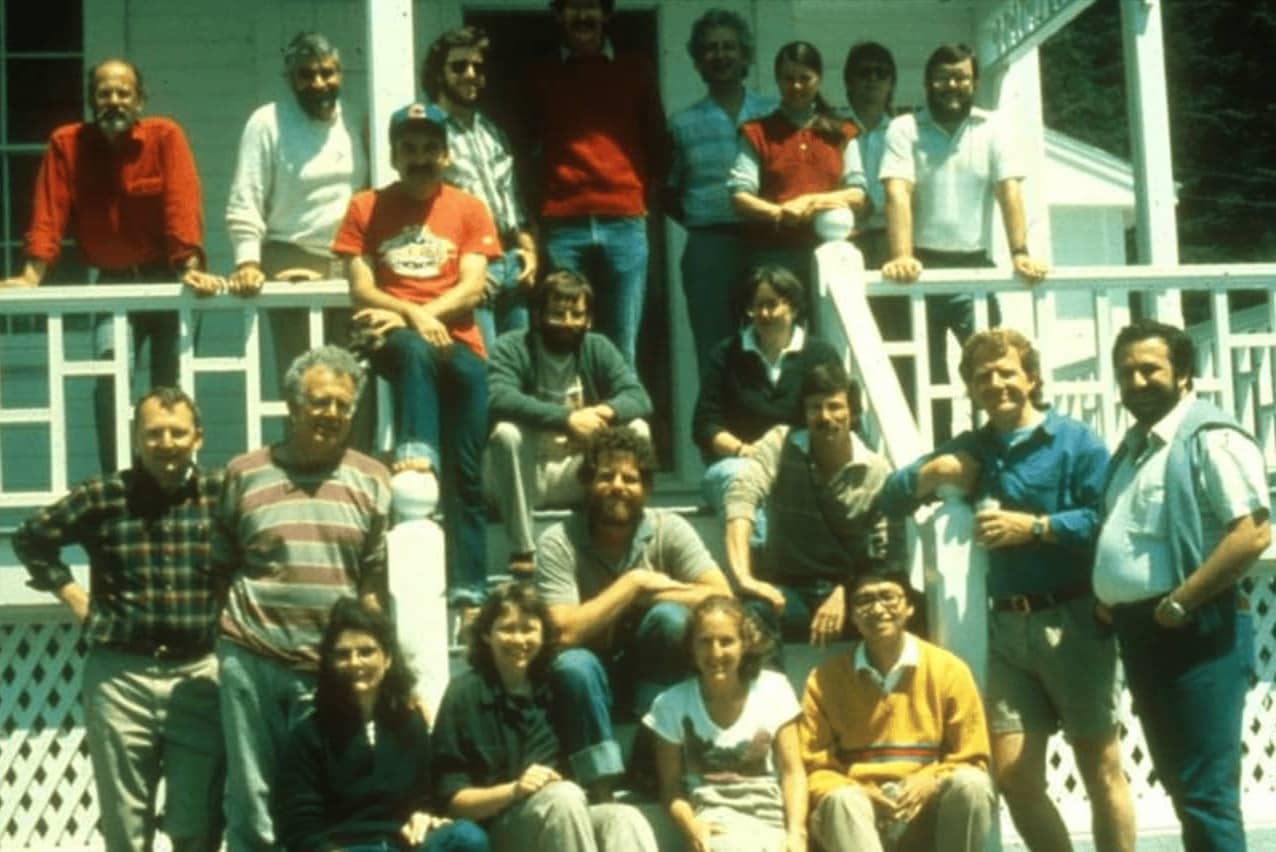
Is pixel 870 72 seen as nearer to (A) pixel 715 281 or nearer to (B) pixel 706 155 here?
(B) pixel 706 155

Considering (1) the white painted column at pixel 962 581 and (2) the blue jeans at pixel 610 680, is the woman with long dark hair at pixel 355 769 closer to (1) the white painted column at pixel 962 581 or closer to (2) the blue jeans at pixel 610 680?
(2) the blue jeans at pixel 610 680

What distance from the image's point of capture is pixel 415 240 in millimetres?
8273

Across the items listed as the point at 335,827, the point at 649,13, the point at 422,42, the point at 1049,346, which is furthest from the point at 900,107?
the point at 335,827

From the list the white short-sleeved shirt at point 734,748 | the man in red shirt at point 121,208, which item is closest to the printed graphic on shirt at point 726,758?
the white short-sleeved shirt at point 734,748

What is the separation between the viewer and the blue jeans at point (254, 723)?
7000 millimetres

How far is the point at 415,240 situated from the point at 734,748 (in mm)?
2259

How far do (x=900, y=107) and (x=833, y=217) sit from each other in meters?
3.49

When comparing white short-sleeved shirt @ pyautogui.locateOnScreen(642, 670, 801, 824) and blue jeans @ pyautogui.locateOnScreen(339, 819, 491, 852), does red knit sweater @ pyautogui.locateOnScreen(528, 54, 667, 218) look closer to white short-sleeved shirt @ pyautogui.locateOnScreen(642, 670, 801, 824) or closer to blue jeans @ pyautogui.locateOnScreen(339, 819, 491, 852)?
white short-sleeved shirt @ pyautogui.locateOnScreen(642, 670, 801, 824)

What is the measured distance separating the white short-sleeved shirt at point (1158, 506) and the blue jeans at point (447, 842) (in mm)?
2006

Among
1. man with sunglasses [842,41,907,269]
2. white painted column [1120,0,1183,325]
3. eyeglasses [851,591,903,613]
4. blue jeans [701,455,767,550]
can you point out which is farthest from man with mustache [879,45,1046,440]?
eyeglasses [851,591,903,613]

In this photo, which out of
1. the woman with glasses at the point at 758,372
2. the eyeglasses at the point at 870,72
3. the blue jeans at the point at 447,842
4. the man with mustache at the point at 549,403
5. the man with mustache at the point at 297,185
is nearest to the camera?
the blue jeans at the point at 447,842

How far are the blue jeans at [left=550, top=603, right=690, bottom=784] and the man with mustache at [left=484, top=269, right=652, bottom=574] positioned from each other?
2.49 feet

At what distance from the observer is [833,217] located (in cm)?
886

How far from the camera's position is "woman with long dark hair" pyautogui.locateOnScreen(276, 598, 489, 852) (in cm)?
679
